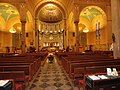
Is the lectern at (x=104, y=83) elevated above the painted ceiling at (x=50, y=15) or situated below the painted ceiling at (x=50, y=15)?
below

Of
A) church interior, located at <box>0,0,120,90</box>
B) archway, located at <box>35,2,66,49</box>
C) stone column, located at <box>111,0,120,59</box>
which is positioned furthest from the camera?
archway, located at <box>35,2,66,49</box>

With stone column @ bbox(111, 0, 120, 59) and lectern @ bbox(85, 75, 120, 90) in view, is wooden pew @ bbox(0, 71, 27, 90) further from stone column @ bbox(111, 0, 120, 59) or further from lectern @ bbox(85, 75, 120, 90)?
stone column @ bbox(111, 0, 120, 59)

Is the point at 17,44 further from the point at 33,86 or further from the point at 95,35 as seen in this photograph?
the point at 33,86

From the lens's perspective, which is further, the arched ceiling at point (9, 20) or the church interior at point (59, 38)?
the arched ceiling at point (9, 20)

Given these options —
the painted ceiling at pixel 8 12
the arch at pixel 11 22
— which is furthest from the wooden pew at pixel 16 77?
the arch at pixel 11 22

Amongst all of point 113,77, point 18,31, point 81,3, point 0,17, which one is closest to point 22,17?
point 81,3

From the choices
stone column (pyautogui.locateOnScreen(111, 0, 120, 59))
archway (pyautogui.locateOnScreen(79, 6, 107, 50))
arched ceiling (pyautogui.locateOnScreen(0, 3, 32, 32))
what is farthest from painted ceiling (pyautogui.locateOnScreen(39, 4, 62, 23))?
Result: stone column (pyautogui.locateOnScreen(111, 0, 120, 59))

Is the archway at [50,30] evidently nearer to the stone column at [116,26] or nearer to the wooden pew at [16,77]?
the stone column at [116,26]

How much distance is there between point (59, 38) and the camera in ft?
141

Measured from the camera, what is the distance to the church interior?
7.42 meters

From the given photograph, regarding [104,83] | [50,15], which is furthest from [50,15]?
[104,83]

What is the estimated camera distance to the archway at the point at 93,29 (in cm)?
2911

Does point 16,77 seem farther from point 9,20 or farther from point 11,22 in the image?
point 11,22

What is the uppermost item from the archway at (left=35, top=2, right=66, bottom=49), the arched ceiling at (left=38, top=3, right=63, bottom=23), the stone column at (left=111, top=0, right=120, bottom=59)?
the arched ceiling at (left=38, top=3, right=63, bottom=23)
